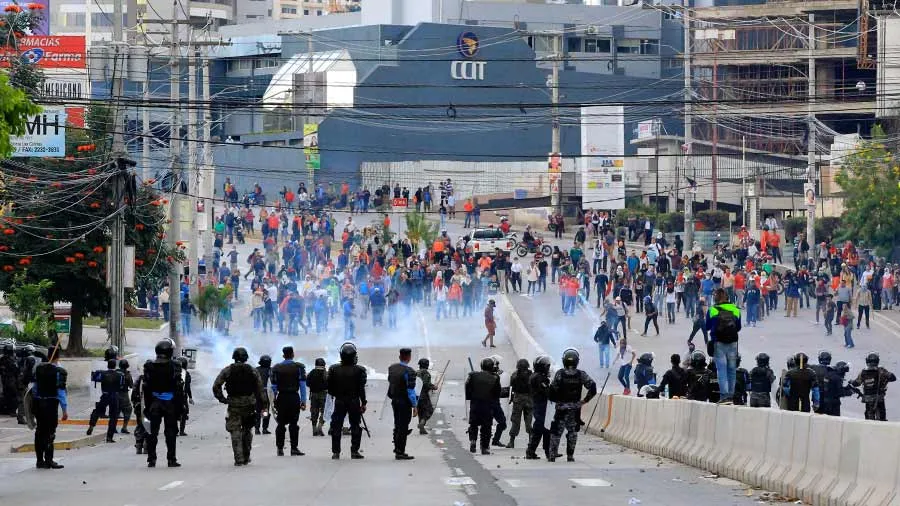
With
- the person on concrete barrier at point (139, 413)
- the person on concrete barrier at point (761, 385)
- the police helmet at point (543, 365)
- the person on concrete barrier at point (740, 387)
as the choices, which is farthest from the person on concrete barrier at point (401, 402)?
the person on concrete barrier at point (761, 385)

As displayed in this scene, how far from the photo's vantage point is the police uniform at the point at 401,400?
2056 centimetres

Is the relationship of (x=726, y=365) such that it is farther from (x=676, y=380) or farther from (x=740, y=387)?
(x=676, y=380)

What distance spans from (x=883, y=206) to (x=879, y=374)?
36982mm

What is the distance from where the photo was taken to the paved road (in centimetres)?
1517

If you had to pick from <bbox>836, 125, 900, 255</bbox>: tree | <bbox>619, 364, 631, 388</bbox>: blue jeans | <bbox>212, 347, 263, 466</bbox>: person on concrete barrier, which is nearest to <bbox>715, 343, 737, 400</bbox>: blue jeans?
<bbox>212, 347, 263, 466</bbox>: person on concrete barrier

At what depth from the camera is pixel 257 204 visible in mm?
78312

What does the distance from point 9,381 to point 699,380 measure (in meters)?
15.7

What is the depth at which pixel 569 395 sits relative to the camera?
65.8 ft

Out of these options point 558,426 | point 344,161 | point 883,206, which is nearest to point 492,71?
point 344,161

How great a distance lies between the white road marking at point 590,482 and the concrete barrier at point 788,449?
1501mm

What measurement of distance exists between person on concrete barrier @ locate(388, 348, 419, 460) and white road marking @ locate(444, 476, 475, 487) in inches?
120

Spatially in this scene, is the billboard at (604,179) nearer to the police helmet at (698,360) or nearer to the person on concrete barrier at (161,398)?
the police helmet at (698,360)

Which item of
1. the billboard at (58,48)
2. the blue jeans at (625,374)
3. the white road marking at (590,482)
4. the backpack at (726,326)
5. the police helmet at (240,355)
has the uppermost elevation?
the billboard at (58,48)

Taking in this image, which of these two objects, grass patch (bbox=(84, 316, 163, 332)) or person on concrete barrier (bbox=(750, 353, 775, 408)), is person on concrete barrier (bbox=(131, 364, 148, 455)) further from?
grass patch (bbox=(84, 316, 163, 332))
